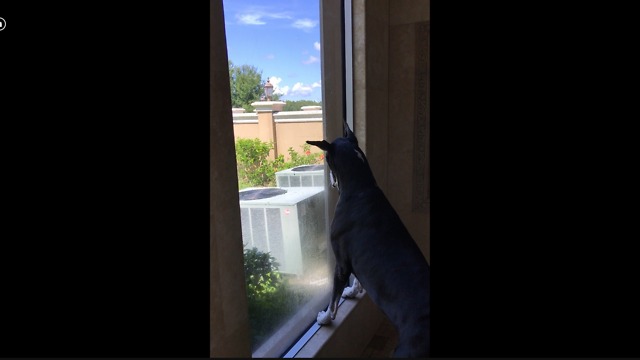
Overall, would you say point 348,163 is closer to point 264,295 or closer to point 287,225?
point 287,225

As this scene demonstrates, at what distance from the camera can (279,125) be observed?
4.61 ft

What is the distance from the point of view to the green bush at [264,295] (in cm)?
125

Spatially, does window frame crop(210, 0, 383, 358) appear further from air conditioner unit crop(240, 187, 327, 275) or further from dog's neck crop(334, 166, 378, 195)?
dog's neck crop(334, 166, 378, 195)

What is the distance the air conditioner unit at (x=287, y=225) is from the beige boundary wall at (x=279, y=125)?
7.3 inches

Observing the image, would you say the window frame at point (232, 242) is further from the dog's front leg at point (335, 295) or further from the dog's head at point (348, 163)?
the dog's head at point (348, 163)

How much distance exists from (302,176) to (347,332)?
81cm

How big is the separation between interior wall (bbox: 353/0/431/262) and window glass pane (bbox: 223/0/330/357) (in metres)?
0.31

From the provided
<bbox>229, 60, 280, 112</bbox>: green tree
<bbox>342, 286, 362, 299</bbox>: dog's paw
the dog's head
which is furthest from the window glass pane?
the dog's head

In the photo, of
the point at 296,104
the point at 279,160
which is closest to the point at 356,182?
the point at 279,160
